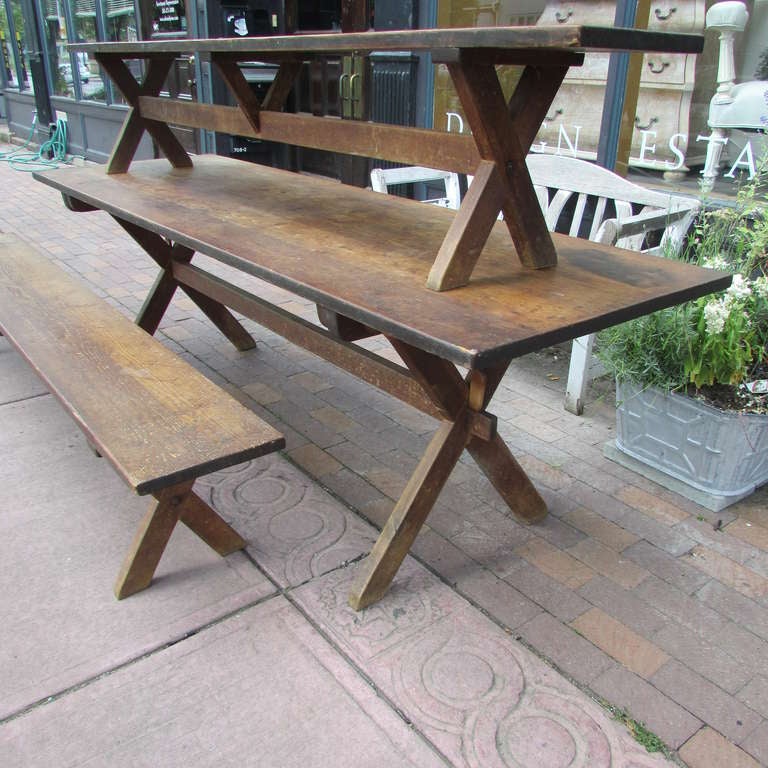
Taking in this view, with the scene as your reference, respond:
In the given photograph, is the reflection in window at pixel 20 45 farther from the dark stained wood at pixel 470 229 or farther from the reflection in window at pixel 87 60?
the dark stained wood at pixel 470 229

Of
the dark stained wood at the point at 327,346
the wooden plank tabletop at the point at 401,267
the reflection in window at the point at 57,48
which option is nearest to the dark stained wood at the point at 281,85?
the wooden plank tabletop at the point at 401,267

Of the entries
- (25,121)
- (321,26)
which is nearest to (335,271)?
(321,26)

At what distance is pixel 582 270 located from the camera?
1.89 m

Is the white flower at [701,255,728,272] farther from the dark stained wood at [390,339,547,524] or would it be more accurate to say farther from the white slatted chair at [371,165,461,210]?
the white slatted chair at [371,165,461,210]

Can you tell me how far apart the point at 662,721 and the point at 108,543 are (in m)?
1.64

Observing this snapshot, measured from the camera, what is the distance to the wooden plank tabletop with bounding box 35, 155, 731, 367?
1498 millimetres

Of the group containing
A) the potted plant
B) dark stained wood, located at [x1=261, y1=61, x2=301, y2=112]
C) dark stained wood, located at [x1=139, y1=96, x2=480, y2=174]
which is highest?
dark stained wood, located at [x1=261, y1=61, x2=301, y2=112]

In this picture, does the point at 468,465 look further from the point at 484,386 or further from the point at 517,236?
the point at 517,236

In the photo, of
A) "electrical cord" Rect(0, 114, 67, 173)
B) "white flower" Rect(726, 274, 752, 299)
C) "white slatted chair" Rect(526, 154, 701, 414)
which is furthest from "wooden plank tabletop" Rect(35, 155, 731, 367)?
"electrical cord" Rect(0, 114, 67, 173)

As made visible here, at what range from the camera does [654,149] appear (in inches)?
146

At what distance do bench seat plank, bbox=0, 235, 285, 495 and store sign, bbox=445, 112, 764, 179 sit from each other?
215cm

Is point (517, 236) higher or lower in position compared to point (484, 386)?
higher

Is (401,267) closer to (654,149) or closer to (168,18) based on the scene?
(654,149)

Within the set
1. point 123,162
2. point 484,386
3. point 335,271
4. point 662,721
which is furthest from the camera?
point 123,162
